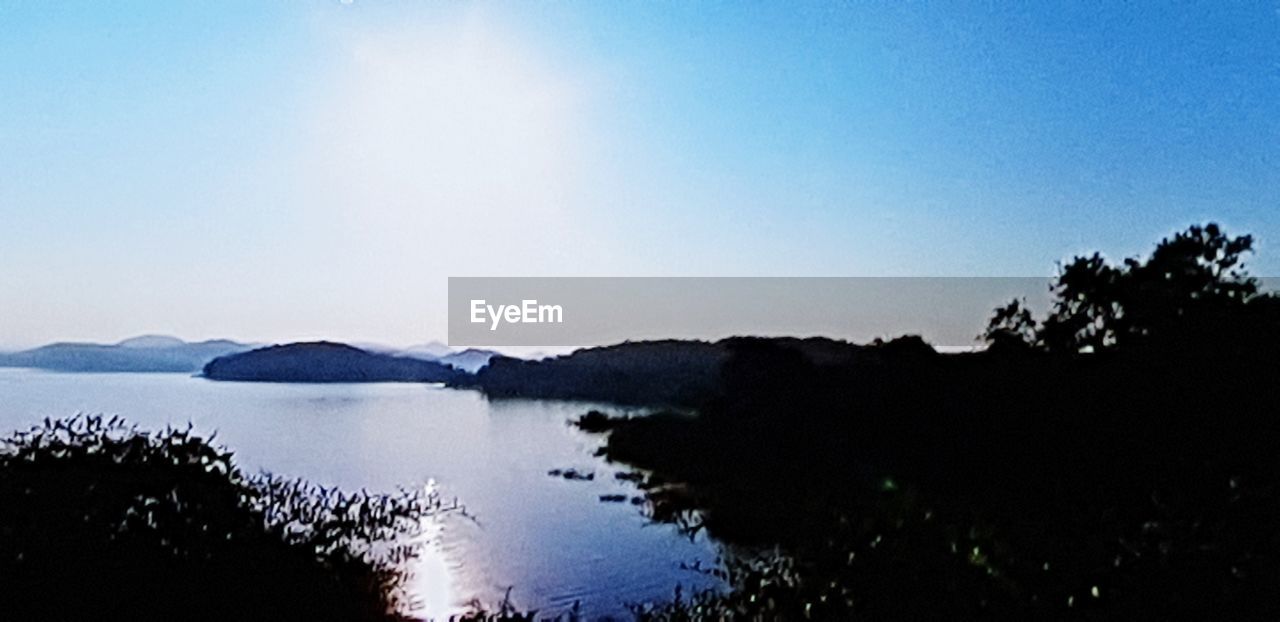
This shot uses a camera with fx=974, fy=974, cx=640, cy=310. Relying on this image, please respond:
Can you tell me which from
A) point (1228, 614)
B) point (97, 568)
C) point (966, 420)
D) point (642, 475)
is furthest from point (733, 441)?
point (1228, 614)

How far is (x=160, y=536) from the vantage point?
10969 mm

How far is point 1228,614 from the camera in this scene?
5582 mm

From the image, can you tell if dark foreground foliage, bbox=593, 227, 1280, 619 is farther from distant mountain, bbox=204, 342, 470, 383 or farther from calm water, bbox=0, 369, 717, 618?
distant mountain, bbox=204, 342, 470, 383

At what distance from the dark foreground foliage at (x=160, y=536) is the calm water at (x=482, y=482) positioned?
154 centimetres

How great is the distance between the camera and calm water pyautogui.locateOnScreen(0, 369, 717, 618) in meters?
28.1

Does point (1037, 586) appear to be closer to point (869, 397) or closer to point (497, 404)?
point (869, 397)

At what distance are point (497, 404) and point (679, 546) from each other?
9012 centimetres

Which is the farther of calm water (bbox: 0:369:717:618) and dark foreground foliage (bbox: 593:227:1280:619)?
calm water (bbox: 0:369:717:618)

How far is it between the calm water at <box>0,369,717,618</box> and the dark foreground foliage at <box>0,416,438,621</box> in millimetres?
1544

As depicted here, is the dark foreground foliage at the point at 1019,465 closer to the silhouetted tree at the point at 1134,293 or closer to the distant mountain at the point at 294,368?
the silhouetted tree at the point at 1134,293

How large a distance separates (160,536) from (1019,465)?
28.0m

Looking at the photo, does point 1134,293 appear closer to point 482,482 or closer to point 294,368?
point 482,482

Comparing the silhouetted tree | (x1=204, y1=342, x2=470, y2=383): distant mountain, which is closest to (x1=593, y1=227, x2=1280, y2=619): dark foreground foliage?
the silhouetted tree

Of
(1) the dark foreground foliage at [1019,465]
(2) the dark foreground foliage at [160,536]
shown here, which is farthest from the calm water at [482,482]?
(1) the dark foreground foliage at [1019,465]
